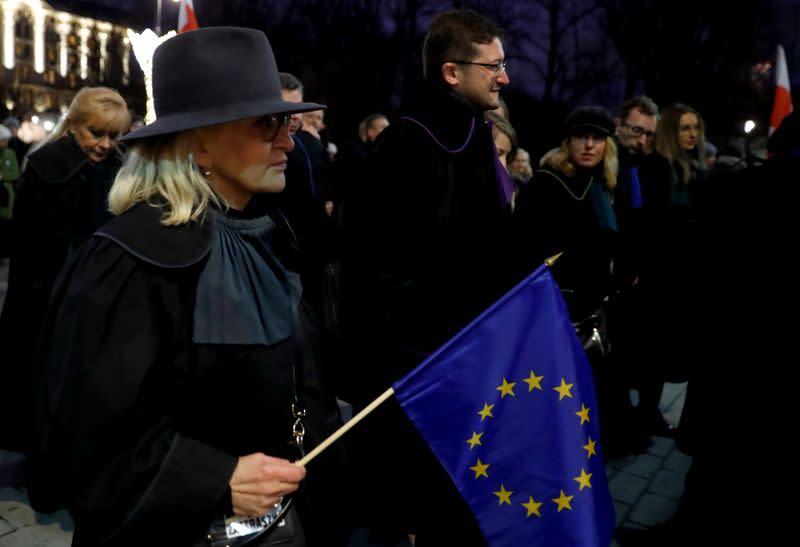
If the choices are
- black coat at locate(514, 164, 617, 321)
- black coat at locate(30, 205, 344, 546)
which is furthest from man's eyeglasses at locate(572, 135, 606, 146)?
black coat at locate(30, 205, 344, 546)

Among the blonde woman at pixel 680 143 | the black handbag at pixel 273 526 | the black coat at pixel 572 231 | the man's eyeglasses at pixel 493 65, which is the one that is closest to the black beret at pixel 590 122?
the black coat at pixel 572 231

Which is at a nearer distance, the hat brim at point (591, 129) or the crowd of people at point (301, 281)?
the crowd of people at point (301, 281)

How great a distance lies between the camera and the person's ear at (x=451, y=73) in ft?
10.4

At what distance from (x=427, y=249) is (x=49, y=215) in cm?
228

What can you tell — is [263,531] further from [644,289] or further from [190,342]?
[644,289]

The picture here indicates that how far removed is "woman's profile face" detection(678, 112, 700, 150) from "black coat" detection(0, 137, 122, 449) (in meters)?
3.82

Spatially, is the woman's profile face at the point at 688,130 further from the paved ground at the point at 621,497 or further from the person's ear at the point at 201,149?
the person's ear at the point at 201,149

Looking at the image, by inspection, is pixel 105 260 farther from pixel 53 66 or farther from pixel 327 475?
pixel 53 66

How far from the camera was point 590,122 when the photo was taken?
439cm

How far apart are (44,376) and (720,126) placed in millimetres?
26436

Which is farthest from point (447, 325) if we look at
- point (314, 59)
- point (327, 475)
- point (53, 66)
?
point (53, 66)

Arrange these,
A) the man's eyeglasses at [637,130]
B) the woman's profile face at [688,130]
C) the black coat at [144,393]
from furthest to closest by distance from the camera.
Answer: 1. the man's eyeglasses at [637,130]
2. the woman's profile face at [688,130]
3. the black coat at [144,393]

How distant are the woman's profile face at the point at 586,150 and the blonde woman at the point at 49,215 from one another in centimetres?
256

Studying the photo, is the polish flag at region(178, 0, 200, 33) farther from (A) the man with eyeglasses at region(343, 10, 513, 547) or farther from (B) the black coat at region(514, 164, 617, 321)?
Answer: (B) the black coat at region(514, 164, 617, 321)
